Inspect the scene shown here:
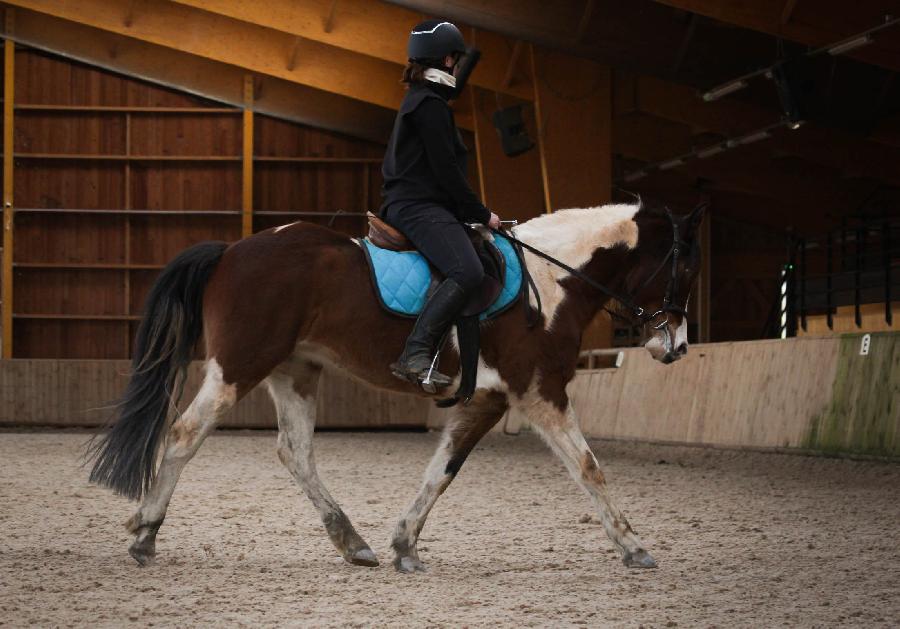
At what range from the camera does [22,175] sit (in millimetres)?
25531

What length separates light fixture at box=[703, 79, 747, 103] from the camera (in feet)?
54.3

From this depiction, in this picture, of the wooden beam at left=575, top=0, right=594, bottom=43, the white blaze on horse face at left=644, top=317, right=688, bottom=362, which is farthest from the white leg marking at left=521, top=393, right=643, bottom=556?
the wooden beam at left=575, top=0, right=594, bottom=43

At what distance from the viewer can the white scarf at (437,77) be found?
22.2 feet

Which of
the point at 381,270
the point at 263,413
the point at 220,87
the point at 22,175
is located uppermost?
the point at 220,87

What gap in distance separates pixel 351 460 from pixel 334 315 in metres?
9.01

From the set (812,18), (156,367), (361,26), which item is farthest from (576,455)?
(361,26)

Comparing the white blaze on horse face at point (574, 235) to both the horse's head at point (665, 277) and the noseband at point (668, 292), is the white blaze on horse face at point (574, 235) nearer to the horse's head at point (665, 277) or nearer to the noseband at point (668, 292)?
the horse's head at point (665, 277)

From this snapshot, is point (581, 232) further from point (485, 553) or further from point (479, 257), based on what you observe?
point (485, 553)

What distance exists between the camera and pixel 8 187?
25.1 meters

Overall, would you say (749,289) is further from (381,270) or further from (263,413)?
(381,270)

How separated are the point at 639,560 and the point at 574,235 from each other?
6.02 feet

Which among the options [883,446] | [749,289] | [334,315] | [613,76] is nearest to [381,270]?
[334,315]

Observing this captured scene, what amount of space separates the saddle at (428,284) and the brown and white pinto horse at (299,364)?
0.07 m

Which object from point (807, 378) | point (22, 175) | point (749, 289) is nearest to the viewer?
point (807, 378)
